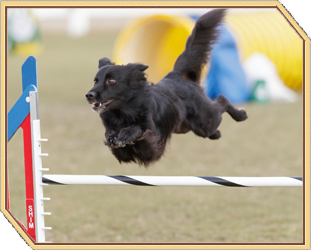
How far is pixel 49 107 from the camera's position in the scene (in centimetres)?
1177

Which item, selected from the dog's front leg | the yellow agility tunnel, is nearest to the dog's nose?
the dog's front leg

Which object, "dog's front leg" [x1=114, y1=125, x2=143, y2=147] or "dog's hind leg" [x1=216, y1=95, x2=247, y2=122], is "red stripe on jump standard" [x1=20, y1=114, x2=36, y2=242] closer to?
"dog's front leg" [x1=114, y1=125, x2=143, y2=147]

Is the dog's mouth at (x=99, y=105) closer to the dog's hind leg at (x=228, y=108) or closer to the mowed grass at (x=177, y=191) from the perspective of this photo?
the mowed grass at (x=177, y=191)

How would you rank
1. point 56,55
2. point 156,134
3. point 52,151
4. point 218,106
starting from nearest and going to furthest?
point 156,134 → point 218,106 → point 52,151 → point 56,55

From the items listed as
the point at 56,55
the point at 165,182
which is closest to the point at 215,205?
the point at 165,182

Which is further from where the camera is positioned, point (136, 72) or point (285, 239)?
point (285, 239)

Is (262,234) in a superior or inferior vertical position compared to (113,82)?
inferior

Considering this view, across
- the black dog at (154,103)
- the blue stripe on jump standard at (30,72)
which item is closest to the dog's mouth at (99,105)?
the black dog at (154,103)

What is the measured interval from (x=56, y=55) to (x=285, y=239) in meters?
17.4

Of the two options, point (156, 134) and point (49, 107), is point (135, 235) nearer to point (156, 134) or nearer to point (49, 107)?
point (156, 134)

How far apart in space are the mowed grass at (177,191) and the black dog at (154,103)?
307 mm

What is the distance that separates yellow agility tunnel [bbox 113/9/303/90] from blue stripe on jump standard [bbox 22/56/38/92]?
4.46 m

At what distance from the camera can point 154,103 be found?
8.72 ft

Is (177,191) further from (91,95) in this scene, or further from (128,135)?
(91,95)
